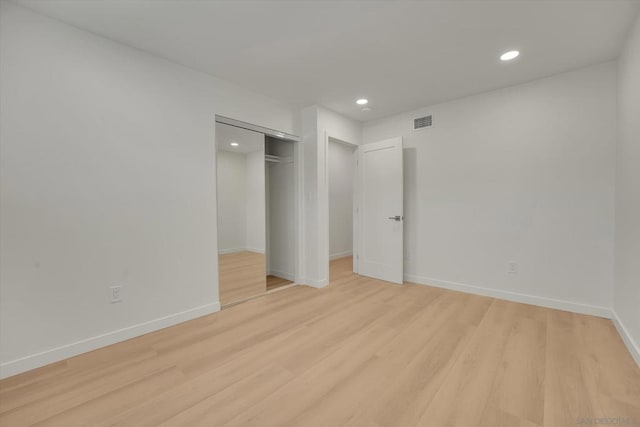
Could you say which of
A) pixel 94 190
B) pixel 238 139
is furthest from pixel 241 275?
pixel 94 190

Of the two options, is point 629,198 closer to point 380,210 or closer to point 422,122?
point 422,122

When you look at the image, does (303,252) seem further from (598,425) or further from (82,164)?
(598,425)

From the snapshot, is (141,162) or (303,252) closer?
(141,162)

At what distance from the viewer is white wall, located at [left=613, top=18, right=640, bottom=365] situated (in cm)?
200

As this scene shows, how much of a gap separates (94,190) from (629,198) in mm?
4447

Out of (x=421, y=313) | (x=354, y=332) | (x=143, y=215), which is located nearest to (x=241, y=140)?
(x=143, y=215)

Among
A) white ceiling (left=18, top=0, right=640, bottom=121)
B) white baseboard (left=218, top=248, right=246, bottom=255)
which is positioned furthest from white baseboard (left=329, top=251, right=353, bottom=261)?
white ceiling (left=18, top=0, right=640, bottom=121)

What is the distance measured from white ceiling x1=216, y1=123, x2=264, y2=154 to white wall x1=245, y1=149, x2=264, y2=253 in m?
0.10

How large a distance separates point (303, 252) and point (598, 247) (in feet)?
11.0

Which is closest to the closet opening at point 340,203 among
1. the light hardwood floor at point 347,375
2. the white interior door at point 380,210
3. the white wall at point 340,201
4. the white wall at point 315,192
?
the white wall at point 340,201

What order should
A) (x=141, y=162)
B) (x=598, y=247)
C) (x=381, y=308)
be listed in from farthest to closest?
1. (x=381, y=308)
2. (x=598, y=247)
3. (x=141, y=162)

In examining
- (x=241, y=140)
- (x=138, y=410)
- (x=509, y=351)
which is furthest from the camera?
(x=241, y=140)

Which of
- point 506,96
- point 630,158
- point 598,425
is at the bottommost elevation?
point 598,425

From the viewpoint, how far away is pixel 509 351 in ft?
6.89
